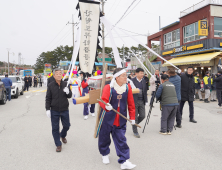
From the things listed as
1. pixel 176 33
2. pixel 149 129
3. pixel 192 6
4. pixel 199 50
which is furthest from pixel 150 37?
pixel 149 129

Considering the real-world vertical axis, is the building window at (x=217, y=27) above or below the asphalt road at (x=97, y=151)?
above

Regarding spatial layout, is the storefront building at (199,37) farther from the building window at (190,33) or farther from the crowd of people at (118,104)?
the crowd of people at (118,104)

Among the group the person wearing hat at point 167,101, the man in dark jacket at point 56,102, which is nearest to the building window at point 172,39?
the person wearing hat at point 167,101

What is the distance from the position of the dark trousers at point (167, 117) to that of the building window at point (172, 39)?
712 inches

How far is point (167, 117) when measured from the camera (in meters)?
5.45

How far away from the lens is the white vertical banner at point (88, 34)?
5348 millimetres

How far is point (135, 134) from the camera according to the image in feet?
17.4

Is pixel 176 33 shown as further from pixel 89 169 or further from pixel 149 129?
pixel 89 169

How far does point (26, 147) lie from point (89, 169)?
191 cm


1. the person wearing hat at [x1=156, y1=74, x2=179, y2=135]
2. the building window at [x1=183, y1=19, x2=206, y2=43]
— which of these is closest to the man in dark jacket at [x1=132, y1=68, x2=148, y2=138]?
the person wearing hat at [x1=156, y1=74, x2=179, y2=135]

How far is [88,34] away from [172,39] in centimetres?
1960

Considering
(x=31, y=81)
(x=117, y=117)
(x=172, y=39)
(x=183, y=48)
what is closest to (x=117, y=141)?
(x=117, y=117)

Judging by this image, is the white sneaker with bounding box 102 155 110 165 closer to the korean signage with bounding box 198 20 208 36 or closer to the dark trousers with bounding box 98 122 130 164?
the dark trousers with bounding box 98 122 130 164

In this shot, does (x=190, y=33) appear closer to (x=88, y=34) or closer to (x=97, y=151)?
(x=88, y=34)
